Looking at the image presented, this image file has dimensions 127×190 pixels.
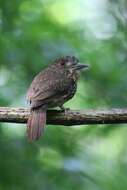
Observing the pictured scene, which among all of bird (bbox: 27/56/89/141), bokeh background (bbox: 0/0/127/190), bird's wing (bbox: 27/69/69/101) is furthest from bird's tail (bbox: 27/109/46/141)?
bokeh background (bbox: 0/0/127/190)

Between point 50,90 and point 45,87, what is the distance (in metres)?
0.04

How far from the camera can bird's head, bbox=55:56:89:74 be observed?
588 cm

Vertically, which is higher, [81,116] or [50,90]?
[50,90]

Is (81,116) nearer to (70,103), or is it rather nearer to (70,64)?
(70,64)

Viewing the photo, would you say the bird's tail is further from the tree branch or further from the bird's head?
the bird's head

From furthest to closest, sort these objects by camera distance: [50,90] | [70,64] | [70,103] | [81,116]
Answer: [70,103] < [70,64] < [50,90] < [81,116]

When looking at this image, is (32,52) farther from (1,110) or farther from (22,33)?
(1,110)

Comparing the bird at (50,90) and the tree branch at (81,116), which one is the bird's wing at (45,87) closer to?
the bird at (50,90)

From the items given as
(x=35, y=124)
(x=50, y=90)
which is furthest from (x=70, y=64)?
(x=35, y=124)

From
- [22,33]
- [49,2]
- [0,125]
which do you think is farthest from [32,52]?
[49,2]

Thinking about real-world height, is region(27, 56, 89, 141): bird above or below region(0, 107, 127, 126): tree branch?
above

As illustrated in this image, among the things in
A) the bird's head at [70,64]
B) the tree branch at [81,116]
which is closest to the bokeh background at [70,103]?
the bird's head at [70,64]

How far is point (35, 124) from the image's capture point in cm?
497

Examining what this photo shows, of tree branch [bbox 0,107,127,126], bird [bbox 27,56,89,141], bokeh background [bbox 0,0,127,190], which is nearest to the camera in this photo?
tree branch [bbox 0,107,127,126]
